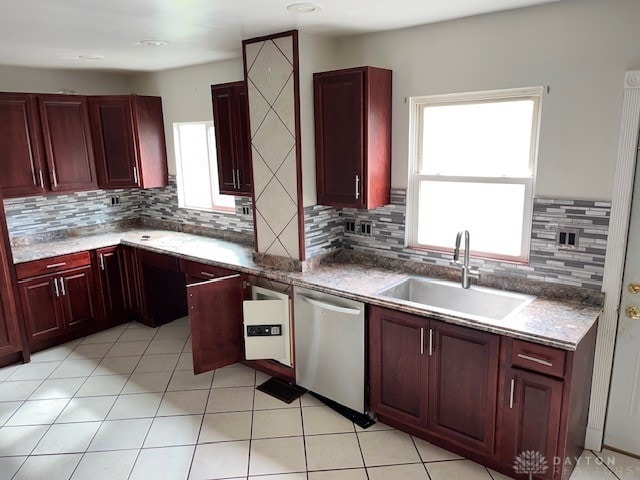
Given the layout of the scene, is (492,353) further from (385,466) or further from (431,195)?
(431,195)

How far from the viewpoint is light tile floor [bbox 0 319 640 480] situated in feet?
8.05

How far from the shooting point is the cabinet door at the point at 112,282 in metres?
4.20

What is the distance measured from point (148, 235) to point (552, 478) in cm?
379

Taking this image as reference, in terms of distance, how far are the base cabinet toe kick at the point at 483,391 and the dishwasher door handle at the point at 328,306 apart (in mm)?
111

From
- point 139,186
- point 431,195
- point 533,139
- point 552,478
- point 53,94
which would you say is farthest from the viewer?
point 139,186

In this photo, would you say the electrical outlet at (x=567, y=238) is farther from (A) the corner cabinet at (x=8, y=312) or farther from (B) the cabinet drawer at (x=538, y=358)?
(A) the corner cabinet at (x=8, y=312)

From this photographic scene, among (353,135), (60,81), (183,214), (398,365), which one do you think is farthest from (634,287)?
(60,81)

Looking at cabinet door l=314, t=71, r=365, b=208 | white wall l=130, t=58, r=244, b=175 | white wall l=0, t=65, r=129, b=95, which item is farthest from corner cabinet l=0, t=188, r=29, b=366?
cabinet door l=314, t=71, r=365, b=208

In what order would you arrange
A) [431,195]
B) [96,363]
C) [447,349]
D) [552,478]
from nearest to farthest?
[552,478] < [447,349] < [431,195] < [96,363]

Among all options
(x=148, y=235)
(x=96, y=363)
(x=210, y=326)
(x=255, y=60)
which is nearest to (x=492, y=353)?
(x=210, y=326)

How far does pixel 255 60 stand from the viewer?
310cm

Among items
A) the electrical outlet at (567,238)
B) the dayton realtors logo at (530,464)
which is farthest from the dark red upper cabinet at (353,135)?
the dayton realtors logo at (530,464)

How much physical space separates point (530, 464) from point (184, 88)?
13.0 feet

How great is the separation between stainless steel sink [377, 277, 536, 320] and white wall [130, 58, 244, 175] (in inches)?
87.6
